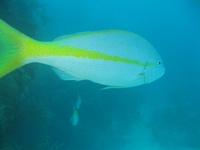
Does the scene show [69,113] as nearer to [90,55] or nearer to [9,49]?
[90,55]

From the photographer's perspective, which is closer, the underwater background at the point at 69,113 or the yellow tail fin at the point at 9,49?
the yellow tail fin at the point at 9,49

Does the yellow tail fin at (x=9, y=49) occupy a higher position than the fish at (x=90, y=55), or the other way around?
the fish at (x=90, y=55)

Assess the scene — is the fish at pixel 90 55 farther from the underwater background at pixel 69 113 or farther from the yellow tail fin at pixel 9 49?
the underwater background at pixel 69 113

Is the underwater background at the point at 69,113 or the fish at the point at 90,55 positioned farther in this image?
the underwater background at the point at 69,113

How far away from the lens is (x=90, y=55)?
1274 mm

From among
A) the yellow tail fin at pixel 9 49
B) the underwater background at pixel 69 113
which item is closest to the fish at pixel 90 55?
the yellow tail fin at pixel 9 49

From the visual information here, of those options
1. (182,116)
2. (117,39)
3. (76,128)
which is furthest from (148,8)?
(117,39)

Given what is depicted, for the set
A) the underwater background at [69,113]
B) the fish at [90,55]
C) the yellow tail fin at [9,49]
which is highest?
the underwater background at [69,113]

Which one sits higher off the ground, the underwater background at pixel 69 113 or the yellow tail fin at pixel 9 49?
the underwater background at pixel 69 113

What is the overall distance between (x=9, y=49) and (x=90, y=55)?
40 centimetres

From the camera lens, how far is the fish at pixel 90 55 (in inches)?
44.0

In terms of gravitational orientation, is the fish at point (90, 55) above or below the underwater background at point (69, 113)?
below

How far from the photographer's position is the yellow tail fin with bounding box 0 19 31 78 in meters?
1.06

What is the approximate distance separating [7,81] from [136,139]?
60.7ft
